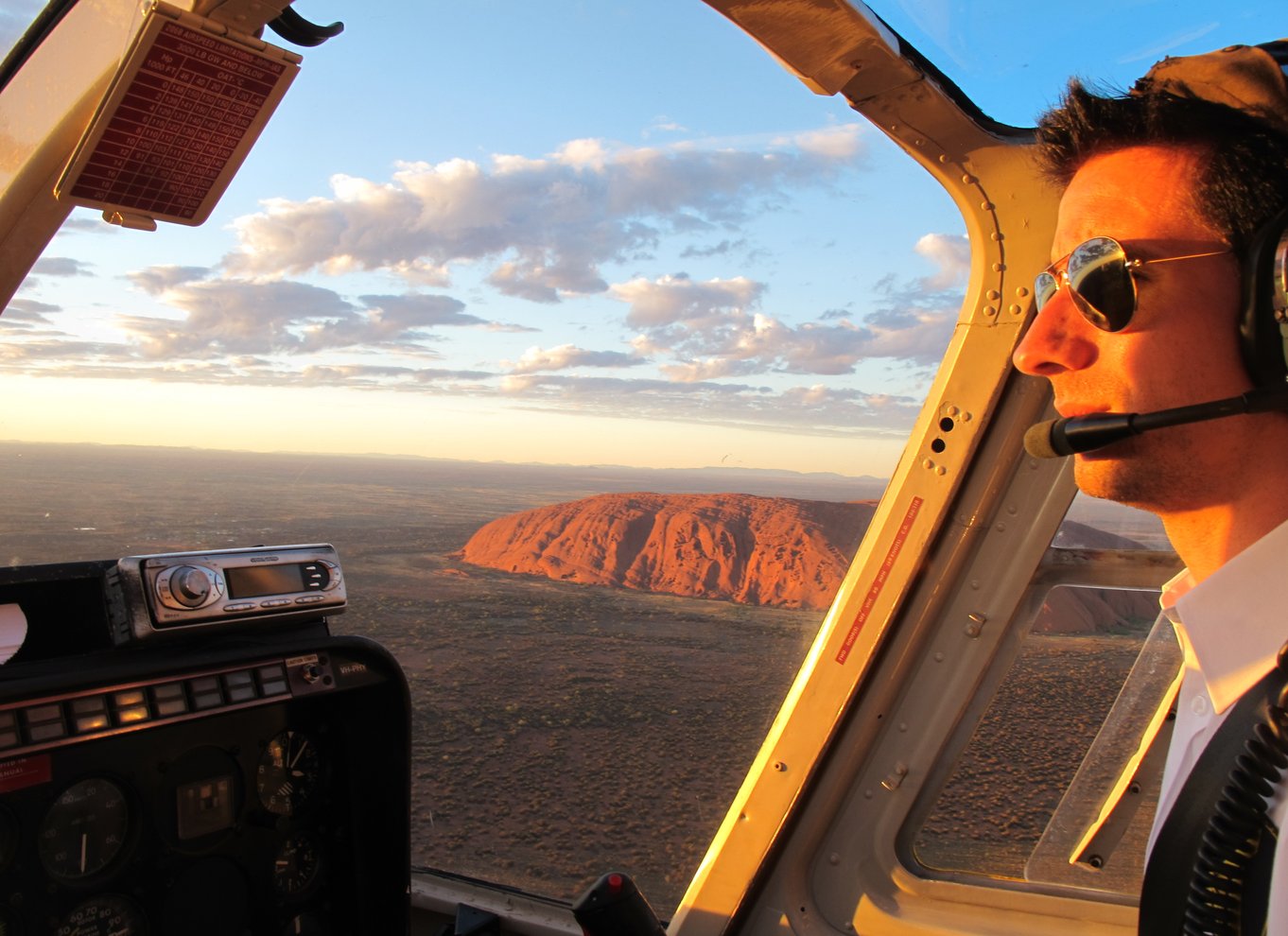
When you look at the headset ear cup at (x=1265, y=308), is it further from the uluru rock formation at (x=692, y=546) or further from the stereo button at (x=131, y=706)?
the stereo button at (x=131, y=706)

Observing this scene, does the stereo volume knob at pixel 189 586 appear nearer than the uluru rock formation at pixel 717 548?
Yes

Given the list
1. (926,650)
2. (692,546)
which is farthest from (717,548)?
(926,650)

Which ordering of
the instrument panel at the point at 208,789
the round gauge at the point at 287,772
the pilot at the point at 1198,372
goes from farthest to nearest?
the round gauge at the point at 287,772
the instrument panel at the point at 208,789
the pilot at the point at 1198,372

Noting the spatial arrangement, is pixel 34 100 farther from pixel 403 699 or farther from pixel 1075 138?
pixel 1075 138

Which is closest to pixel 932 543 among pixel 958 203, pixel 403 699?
pixel 958 203

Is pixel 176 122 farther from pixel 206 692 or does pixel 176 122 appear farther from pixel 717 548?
pixel 717 548

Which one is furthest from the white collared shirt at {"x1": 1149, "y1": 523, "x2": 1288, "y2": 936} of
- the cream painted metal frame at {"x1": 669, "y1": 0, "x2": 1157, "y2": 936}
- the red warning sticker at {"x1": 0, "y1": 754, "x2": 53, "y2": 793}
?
the red warning sticker at {"x1": 0, "y1": 754, "x2": 53, "y2": 793}

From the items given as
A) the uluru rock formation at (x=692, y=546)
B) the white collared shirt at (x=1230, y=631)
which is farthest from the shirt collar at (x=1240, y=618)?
the uluru rock formation at (x=692, y=546)
